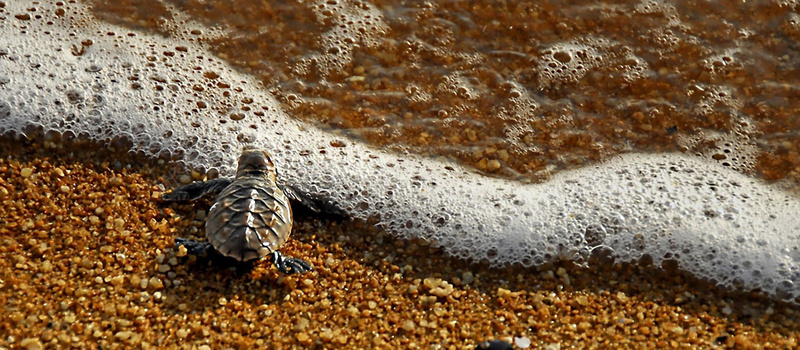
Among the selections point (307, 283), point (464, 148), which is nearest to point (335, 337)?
point (307, 283)

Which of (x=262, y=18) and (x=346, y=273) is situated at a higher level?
(x=262, y=18)

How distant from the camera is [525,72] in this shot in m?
3.32

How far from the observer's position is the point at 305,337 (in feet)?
6.86

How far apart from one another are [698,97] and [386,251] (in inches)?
68.3

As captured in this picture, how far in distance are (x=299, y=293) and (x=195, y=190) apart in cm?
59

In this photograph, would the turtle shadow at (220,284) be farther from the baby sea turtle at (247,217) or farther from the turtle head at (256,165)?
the turtle head at (256,165)

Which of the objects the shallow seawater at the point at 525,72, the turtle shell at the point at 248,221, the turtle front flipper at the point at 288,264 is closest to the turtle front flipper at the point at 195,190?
the turtle shell at the point at 248,221

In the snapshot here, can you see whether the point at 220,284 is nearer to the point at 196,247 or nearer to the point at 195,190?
the point at 196,247

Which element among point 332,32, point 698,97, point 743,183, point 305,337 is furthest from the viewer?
point 332,32

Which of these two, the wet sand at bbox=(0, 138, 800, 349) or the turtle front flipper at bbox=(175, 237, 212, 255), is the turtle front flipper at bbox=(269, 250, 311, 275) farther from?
the turtle front flipper at bbox=(175, 237, 212, 255)

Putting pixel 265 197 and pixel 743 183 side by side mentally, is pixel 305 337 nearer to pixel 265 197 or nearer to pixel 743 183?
pixel 265 197

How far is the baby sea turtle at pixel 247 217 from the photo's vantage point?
218cm

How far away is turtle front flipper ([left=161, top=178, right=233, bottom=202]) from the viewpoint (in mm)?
2480

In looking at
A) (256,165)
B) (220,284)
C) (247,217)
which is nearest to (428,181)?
(256,165)
